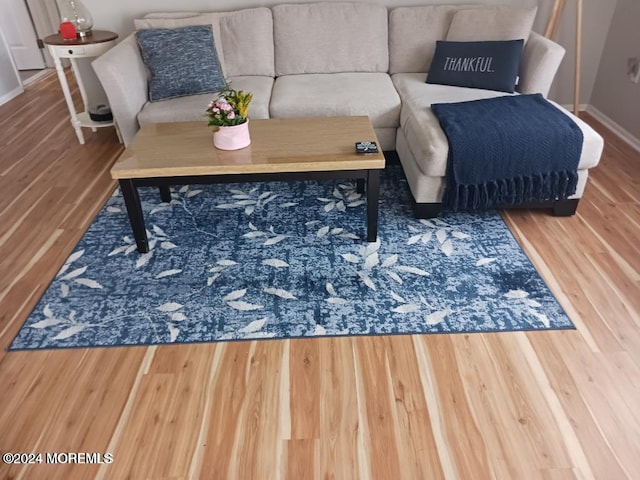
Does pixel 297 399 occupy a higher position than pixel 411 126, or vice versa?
pixel 411 126

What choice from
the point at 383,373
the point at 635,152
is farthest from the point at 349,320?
the point at 635,152

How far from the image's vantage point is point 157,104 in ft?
9.45

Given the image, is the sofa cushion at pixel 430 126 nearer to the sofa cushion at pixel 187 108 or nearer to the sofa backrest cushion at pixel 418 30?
the sofa backrest cushion at pixel 418 30

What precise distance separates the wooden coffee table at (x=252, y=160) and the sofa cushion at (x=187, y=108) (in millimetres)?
376

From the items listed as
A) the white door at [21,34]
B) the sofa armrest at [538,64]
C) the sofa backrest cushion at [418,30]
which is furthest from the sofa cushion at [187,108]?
the white door at [21,34]

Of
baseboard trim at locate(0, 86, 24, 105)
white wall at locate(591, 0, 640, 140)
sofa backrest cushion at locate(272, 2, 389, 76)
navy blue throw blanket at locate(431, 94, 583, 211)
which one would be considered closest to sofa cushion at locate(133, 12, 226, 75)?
sofa backrest cushion at locate(272, 2, 389, 76)

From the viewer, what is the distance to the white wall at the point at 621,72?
10.4 feet

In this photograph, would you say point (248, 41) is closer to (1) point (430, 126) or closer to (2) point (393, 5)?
(2) point (393, 5)

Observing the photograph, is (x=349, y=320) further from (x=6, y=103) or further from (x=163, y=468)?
(x=6, y=103)

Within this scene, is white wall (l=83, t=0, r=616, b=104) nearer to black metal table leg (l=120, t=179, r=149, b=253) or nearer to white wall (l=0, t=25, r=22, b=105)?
white wall (l=0, t=25, r=22, b=105)

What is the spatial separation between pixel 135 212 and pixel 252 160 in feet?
1.99

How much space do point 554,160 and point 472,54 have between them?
3.27 feet

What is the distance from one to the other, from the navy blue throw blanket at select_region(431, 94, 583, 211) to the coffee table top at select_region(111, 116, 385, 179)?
1.43 feet

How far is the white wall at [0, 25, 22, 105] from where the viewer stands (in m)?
4.41
